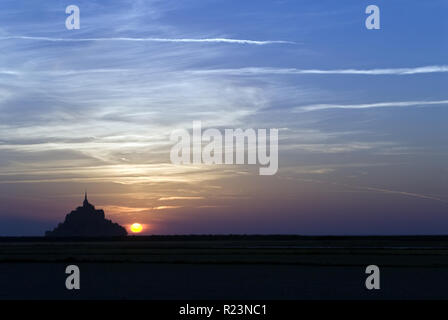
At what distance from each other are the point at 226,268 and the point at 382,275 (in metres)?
14.6

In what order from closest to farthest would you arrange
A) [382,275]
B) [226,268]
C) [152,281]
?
[152,281]
[382,275]
[226,268]

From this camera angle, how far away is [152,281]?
Result: 45.0 m

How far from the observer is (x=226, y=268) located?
56.4 m
